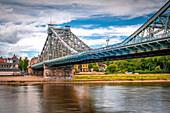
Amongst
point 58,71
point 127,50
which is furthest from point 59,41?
point 127,50

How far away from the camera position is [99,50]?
60.6 meters

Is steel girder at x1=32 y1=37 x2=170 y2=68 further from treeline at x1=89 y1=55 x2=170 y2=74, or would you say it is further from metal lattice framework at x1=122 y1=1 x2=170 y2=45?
treeline at x1=89 y1=55 x2=170 y2=74

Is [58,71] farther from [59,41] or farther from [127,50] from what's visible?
[127,50]

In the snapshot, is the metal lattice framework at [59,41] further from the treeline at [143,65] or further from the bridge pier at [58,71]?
the treeline at [143,65]

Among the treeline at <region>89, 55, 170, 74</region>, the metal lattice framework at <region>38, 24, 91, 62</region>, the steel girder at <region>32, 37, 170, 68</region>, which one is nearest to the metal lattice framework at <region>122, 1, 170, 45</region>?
the steel girder at <region>32, 37, 170, 68</region>

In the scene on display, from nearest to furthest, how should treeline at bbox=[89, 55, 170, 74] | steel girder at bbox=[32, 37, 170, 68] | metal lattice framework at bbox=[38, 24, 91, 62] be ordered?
steel girder at bbox=[32, 37, 170, 68] → metal lattice framework at bbox=[38, 24, 91, 62] → treeline at bbox=[89, 55, 170, 74]

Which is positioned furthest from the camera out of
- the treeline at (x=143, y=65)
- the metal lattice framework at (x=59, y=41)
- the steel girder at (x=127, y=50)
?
the treeline at (x=143, y=65)

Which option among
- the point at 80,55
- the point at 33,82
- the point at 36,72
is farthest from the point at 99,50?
the point at 36,72

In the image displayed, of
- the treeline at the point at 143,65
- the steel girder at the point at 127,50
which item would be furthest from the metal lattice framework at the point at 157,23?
the treeline at the point at 143,65

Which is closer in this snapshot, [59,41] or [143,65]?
[59,41]

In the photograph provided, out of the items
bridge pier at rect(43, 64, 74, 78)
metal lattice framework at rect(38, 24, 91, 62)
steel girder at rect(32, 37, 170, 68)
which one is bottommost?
bridge pier at rect(43, 64, 74, 78)

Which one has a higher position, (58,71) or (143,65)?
(143,65)

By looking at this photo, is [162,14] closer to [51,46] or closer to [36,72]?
[51,46]

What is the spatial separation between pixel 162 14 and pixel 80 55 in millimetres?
31702
